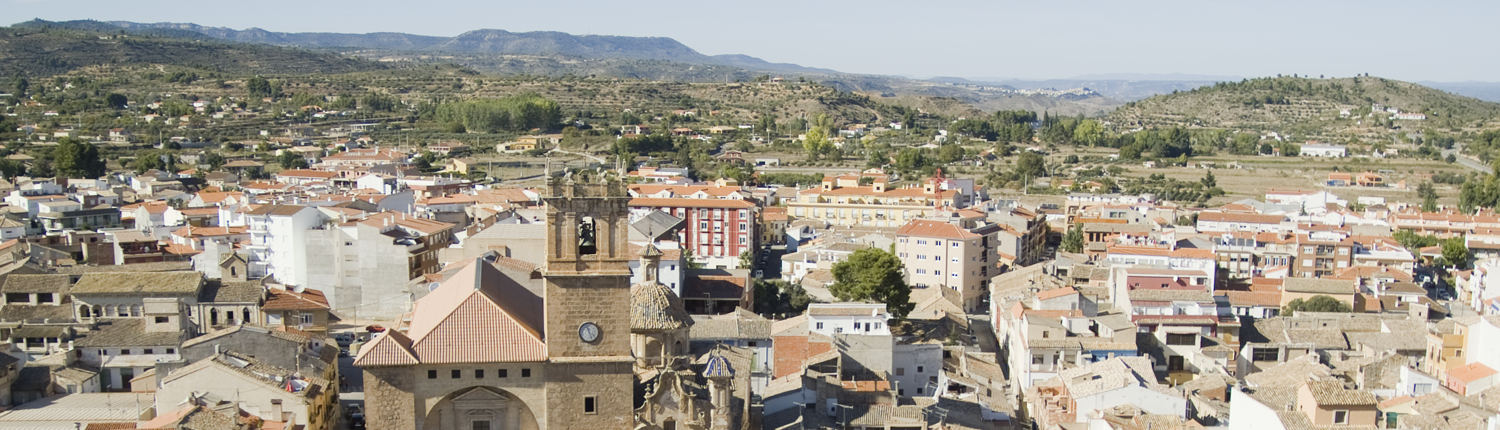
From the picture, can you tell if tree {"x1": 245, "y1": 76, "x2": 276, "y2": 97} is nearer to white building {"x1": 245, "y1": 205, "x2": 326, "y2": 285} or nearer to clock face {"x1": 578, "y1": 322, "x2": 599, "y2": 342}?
white building {"x1": 245, "y1": 205, "x2": 326, "y2": 285}

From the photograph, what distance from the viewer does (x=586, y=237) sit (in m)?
17.1

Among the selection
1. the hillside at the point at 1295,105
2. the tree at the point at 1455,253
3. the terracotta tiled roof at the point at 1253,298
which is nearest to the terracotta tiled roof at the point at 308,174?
the terracotta tiled roof at the point at 1253,298

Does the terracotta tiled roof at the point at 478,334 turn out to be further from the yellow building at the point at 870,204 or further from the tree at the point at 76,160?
the tree at the point at 76,160

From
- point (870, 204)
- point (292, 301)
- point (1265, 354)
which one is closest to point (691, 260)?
point (870, 204)

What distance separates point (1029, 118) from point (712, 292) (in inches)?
3781

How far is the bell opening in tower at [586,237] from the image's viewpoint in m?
16.9

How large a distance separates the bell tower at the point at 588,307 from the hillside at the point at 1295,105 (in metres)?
114

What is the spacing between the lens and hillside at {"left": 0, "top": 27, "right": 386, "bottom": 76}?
114 metres

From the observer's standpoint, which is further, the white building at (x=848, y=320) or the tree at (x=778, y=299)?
the tree at (x=778, y=299)

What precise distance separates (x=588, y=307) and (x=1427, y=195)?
62.8 metres

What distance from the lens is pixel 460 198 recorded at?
4741 cm

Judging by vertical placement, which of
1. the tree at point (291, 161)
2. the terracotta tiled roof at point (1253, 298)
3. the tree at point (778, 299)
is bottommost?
the tree at point (778, 299)

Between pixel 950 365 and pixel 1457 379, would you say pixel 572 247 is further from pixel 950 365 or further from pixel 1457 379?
pixel 1457 379

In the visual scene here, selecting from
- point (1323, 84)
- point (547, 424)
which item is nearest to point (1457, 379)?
point (547, 424)
